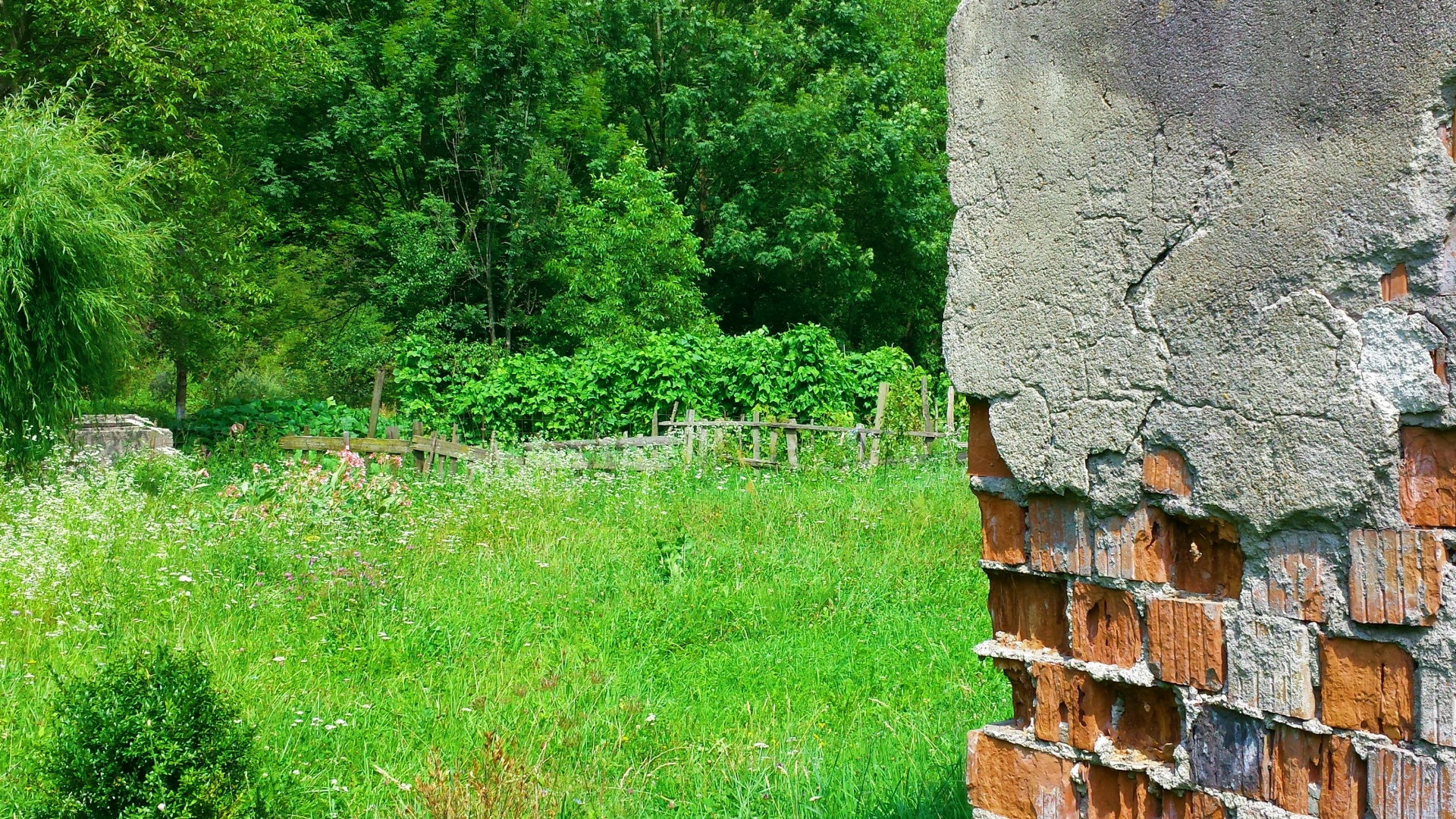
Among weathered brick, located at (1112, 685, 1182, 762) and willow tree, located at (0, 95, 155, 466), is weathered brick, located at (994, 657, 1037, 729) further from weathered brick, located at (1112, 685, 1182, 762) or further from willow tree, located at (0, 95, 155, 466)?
willow tree, located at (0, 95, 155, 466)

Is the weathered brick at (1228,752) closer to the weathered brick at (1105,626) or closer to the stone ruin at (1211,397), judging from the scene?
the stone ruin at (1211,397)

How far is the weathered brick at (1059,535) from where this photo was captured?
195cm

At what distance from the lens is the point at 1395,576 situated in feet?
5.21

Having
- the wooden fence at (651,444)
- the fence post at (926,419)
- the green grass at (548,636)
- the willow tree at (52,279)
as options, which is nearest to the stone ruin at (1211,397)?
the green grass at (548,636)

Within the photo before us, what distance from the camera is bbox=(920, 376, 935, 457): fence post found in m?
15.5

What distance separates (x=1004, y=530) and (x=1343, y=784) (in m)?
0.71

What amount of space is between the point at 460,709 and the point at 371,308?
771 inches

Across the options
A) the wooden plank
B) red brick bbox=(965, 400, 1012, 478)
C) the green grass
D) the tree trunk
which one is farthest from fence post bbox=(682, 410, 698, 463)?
red brick bbox=(965, 400, 1012, 478)

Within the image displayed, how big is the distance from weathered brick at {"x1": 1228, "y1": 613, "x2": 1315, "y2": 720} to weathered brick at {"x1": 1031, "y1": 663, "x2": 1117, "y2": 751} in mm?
257

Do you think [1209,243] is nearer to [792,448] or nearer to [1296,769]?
[1296,769]

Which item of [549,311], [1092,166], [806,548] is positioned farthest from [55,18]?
[1092,166]

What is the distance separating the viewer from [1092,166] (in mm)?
1951

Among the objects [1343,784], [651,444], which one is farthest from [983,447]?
[651,444]

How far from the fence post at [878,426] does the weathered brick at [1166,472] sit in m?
11.8
